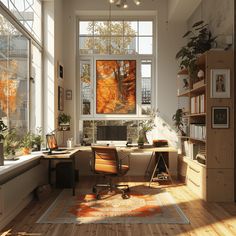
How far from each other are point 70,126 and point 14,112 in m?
2.25

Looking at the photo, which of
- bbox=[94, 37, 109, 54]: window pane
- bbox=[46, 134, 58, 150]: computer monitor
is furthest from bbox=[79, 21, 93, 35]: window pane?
bbox=[46, 134, 58, 150]: computer monitor

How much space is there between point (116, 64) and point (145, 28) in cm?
113

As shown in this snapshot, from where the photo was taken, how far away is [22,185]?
436 cm

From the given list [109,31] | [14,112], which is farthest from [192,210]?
[109,31]

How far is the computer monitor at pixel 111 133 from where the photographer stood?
650cm

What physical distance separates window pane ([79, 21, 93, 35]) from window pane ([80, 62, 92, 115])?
0.74 m

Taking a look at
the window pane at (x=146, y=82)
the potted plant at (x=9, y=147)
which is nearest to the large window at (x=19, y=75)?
the potted plant at (x=9, y=147)

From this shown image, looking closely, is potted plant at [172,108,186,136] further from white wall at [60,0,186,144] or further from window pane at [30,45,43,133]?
window pane at [30,45,43,133]

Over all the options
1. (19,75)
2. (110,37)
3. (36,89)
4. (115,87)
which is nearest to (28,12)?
(19,75)

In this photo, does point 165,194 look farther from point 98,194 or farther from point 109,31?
point 109,31

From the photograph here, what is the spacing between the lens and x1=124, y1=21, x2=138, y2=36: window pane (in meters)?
7.36

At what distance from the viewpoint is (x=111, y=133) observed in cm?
654

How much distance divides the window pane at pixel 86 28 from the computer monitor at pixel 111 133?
240 centimetres

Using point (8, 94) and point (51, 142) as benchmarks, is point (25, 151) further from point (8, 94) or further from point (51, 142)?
point (8, 94)
